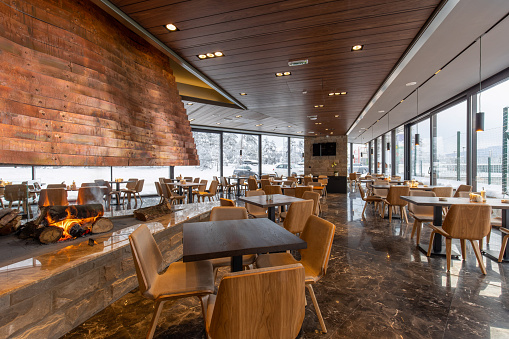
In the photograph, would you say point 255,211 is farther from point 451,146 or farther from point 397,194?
point 451,146

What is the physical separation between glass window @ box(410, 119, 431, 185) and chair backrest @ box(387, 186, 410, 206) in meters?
4.07

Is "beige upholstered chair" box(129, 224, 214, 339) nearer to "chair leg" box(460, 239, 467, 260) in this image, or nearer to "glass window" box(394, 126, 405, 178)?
"chair leg" box(460, 239, 467, 260)

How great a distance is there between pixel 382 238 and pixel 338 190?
29.2ft

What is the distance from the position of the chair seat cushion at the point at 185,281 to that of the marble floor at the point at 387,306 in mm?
486

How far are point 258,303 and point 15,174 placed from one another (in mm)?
10177

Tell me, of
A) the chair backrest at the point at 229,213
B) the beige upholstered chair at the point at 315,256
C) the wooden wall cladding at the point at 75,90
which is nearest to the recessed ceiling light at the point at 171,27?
the wooden wall cladding at the point at 75,90

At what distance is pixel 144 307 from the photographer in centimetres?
250

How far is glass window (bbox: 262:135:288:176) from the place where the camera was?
15.8 meters

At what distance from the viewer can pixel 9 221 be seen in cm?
262

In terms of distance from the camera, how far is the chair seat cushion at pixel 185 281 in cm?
183

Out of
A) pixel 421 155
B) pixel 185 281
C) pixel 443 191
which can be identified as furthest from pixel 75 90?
pixel 421 155

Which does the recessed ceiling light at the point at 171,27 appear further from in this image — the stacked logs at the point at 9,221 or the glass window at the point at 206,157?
the glass window at the point at 206,157

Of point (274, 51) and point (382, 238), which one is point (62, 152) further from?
point (382, 238)

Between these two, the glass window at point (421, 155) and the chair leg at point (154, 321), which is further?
A: the glass window at point (421, 155)
